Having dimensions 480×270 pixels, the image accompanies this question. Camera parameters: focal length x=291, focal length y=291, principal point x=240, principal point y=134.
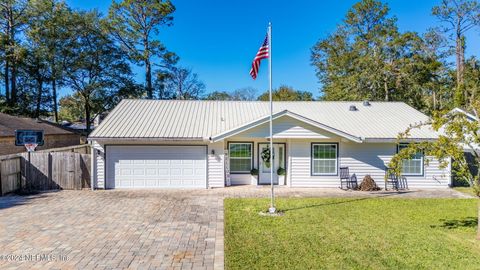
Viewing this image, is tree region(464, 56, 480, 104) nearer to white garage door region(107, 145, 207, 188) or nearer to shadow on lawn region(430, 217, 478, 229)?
shadow on lawn region(430, 217, 478, 229)

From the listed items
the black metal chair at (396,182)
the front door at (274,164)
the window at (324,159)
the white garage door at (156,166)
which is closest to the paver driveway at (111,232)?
the white garage door at (156,166)

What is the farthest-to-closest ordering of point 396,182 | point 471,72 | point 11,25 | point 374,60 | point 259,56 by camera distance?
point 471,72
point 11,25
point 374,60
point 396,182
point 259,56

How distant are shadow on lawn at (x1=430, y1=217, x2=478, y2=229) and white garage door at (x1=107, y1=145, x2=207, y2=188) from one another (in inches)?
360

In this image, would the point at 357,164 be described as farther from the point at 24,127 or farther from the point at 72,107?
the point at 72,107

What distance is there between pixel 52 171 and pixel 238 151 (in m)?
8.48

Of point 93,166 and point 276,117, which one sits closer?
point 276,117

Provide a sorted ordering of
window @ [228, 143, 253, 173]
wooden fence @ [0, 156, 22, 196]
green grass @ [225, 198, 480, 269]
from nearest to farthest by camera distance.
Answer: green grass @ [225, 198, 480, 269] → wooden fence @ [0, 156, 22, 196] → window @ [228, 143, 253, 173]

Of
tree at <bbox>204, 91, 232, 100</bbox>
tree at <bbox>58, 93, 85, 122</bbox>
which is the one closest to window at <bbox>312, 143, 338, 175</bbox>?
tree at <bbox>58, 93, 85, 122</bbox>

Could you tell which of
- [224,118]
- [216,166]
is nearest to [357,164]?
[216,166]

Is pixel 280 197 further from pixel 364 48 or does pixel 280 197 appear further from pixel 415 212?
pixel 364 48

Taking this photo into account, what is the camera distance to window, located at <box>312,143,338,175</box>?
548 inches

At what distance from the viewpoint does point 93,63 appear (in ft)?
95.9

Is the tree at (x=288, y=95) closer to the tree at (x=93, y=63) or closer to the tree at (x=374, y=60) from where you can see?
the tree at (x=374, y=60)

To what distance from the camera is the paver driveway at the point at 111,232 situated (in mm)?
5938
